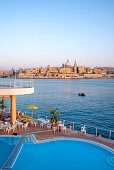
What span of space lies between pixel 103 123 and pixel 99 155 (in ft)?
38.9

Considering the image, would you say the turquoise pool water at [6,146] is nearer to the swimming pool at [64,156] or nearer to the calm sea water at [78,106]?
the swimming pool at [64,156]

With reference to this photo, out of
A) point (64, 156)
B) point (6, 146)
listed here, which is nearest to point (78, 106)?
point (6, 146)

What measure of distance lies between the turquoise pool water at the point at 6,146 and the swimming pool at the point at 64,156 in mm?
561

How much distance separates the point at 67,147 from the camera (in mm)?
7613

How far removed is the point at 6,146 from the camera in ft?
25.1

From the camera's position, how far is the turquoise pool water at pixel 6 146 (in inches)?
266

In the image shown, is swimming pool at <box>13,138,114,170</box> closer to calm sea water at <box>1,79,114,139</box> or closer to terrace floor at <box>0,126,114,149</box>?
terrace floor at <box>0,126,114,149</box>

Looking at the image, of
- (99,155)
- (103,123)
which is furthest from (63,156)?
(103,123)

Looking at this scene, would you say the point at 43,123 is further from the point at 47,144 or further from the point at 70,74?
the point at 70,74

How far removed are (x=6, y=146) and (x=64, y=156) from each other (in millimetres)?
2806

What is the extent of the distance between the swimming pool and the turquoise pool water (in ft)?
1.84

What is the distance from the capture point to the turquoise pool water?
22.2ft

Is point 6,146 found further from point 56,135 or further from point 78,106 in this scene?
point 78,106

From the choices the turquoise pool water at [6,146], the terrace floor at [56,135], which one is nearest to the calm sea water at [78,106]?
the terrace floor at [56,135]
